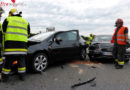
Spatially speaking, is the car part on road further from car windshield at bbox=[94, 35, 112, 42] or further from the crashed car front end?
car windshield at bbox=[94, 35, 112, 42]

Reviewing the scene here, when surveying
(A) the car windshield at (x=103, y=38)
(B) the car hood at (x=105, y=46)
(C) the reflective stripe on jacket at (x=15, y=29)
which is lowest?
(B) the car hood at (x=105, y=46)

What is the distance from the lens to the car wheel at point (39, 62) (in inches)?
157

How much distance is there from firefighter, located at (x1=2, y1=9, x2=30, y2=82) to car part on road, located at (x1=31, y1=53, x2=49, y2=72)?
1.83 ft

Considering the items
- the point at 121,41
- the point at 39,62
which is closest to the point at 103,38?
the point at 121,41

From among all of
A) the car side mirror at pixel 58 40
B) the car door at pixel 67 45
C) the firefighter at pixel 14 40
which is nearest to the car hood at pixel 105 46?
the car door at pixel 67 45

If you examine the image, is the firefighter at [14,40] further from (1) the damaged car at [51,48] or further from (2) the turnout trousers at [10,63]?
(1) the damaged car at [51,48]

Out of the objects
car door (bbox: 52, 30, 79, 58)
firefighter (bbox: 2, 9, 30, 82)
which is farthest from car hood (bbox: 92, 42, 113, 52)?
firefighter (bbox: 2, 9, 30, 82)

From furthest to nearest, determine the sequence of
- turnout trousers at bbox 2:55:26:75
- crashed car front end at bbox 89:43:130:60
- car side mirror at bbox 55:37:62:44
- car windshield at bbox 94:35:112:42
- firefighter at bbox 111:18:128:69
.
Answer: car windshield at bbox 94:35:112:42, crashed car front end at bbox 89:43:130:60, firefighter at bbox 111:18:128:69, car side mirror at bbox 55:37:62:44, turnout trousers at bbox 2:55:26:75

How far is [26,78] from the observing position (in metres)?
3.65

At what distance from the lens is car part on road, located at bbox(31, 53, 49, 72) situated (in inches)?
156

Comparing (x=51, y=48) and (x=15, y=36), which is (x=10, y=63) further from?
(x=51, y=48)

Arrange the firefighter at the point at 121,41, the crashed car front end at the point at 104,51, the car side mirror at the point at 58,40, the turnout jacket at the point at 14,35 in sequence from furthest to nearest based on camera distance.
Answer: the crashed car front end at the point at 104,51 < the firefighter at the point at 121,41 < the car side mirror at the point at 58,40 < the turnout jacket at the point at 14,35

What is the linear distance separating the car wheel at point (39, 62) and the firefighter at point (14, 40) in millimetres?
562

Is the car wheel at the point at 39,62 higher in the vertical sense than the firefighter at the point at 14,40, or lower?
lower
